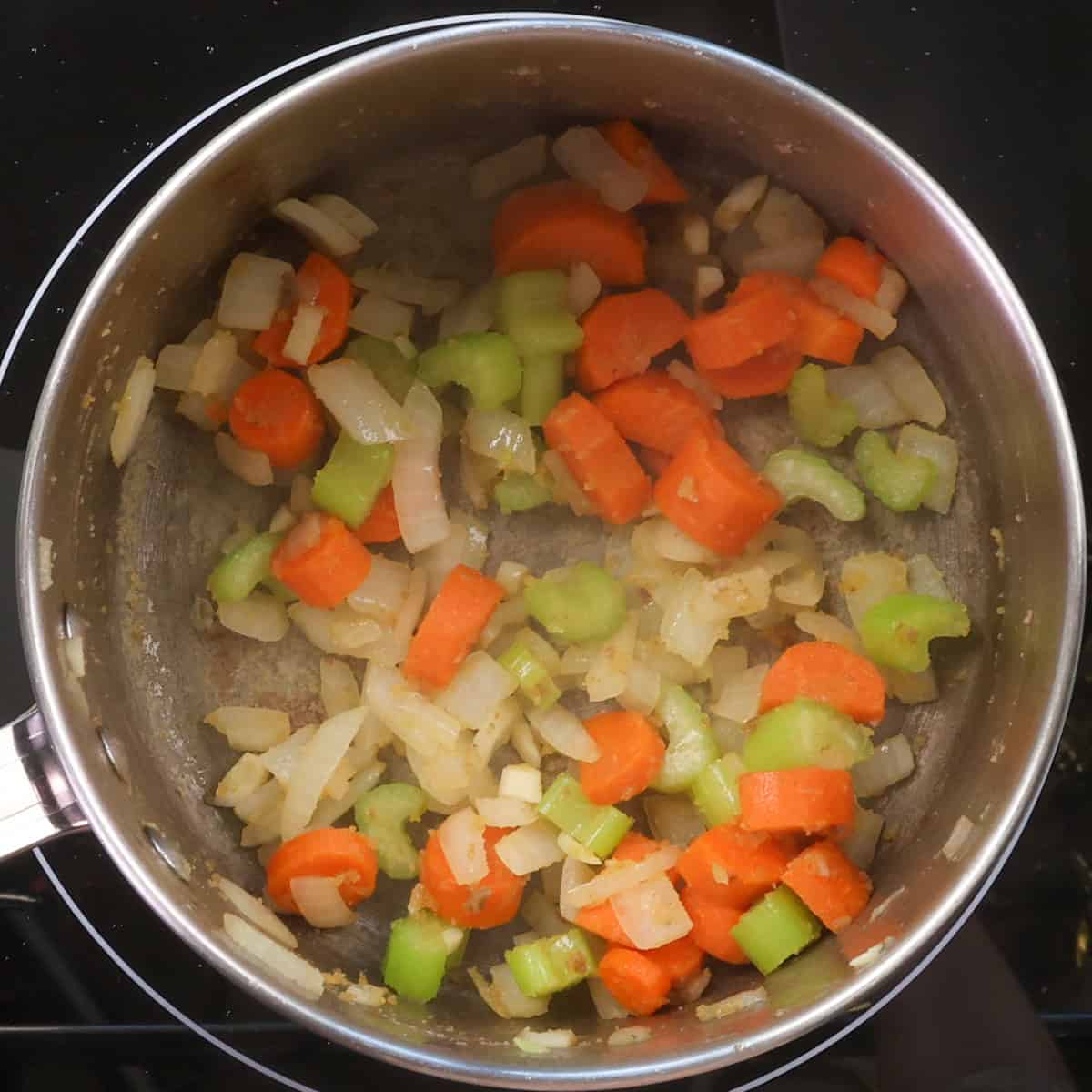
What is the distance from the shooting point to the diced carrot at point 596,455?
5.86 feet

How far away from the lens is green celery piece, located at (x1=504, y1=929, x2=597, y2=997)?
1636 mm

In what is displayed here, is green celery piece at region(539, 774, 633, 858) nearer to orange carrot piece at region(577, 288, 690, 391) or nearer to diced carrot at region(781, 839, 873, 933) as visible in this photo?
diced carrot at region(781, 839, 873, 933)

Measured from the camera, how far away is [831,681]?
171cm

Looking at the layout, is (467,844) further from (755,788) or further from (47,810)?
(47,810)

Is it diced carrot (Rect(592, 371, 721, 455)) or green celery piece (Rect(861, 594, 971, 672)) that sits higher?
diced carrot (Rect(592, 371, 721, 455))

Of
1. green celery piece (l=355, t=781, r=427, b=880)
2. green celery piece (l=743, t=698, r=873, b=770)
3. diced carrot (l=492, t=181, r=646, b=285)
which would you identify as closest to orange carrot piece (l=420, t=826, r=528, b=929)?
green celery piece (l=355, t=781, r=427, b=880)

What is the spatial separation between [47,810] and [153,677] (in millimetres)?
334

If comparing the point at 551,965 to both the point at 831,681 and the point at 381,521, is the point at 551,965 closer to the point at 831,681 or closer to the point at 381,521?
the point at 831,681

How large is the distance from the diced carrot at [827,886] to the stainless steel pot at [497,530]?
0.11 feet

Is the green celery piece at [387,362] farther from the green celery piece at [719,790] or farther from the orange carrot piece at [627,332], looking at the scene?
the green celery piece at [719,790]

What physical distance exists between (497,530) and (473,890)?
1.96 ft

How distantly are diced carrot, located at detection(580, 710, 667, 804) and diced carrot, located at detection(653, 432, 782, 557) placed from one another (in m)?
0.32

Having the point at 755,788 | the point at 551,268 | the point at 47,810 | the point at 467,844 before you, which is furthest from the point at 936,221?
the point at 47,810

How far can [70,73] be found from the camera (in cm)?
159
